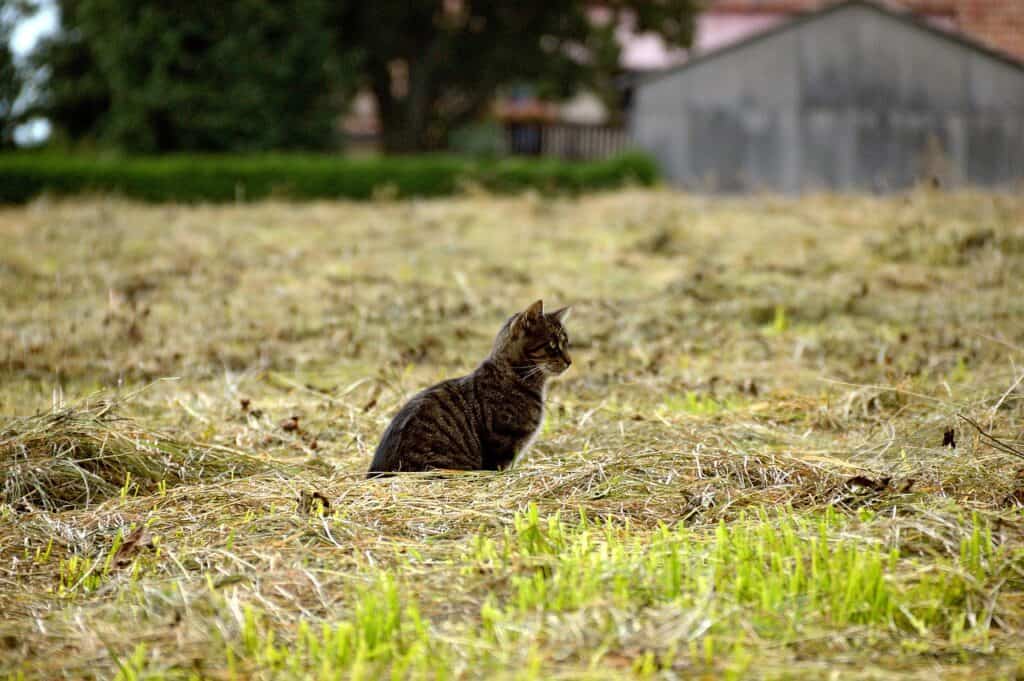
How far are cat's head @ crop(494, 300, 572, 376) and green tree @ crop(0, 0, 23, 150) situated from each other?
19.3 metres

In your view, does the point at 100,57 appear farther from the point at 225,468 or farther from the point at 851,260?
the point at 225,468

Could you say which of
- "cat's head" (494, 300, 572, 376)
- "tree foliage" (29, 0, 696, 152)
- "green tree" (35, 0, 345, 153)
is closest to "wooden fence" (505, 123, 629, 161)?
"tree foliage" (29, 0, 696, 152)

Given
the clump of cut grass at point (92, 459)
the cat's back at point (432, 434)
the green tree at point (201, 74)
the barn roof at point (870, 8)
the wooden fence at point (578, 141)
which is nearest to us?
the clump of cut grass at point (92, 459)

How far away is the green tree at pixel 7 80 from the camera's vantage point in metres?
21.9

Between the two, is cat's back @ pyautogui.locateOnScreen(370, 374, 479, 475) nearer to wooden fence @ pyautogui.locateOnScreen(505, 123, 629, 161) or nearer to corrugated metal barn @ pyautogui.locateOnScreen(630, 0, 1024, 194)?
corrugated metal barn @ pyautogui.locateOnScreen(630, 0, 1024, 194)

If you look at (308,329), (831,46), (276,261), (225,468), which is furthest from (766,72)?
(225,468)

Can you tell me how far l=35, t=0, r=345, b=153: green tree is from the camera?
21031 millimetres

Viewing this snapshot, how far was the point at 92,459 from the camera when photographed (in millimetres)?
4383

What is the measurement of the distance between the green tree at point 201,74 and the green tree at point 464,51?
2.17 m

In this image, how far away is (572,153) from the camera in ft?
89.7

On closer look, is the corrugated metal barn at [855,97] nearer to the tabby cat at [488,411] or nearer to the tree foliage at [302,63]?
the tree foliage at [302,63]

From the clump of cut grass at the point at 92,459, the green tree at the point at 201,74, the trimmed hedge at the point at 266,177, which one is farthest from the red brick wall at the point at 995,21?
the clump of cut grass at the point at 92,459

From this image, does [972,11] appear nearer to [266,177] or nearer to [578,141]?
[578,141]

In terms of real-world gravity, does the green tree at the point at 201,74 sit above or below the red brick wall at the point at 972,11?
below
